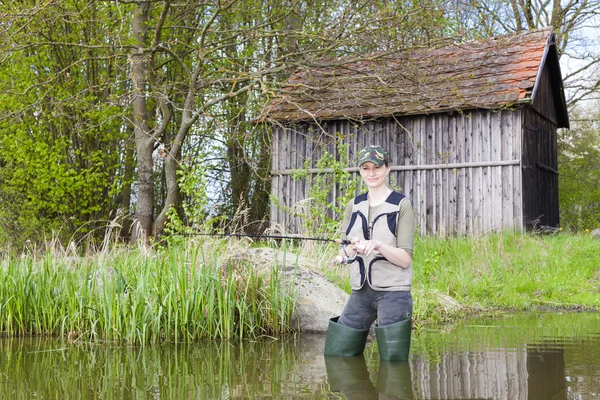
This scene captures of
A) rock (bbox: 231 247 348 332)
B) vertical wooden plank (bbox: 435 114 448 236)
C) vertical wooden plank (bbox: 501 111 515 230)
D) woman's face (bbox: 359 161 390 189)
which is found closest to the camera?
woman's face (bbox: 359 161 390 189)

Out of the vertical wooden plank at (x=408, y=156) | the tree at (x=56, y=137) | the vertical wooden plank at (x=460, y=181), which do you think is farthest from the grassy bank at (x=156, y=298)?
the tree at (x=56, y=137)

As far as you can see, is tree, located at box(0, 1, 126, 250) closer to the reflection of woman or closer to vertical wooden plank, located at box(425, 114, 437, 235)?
vertical wooden plank, located at box(425, 114, 437, 235)

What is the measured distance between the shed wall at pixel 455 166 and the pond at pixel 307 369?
7.34m

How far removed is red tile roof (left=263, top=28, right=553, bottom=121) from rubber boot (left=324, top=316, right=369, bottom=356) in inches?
317

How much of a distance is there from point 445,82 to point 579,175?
42.0 ft

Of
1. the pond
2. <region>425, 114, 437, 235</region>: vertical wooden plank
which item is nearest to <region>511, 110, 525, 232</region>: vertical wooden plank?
<region>425, 114, 437, 235</region>: vertical wooden plank

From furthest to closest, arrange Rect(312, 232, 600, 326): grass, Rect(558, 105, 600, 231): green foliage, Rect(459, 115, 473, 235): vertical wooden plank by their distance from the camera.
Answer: Rect(558, 105, 600, 231): green foliage
Rect(459, 115, 473, 235): vertical wooden plank
Rect(312, 232, 600, 326): grass

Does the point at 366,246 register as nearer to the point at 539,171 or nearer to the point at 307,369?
the point at 307,369

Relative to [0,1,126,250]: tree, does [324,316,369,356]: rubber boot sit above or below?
below

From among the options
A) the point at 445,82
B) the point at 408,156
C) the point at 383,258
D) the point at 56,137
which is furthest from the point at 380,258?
the point at 56,137

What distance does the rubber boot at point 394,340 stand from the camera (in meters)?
5.00

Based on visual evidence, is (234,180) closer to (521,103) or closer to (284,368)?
(521,103)

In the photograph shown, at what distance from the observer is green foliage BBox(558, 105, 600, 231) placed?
2462cm

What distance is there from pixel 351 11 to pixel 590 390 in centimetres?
925
